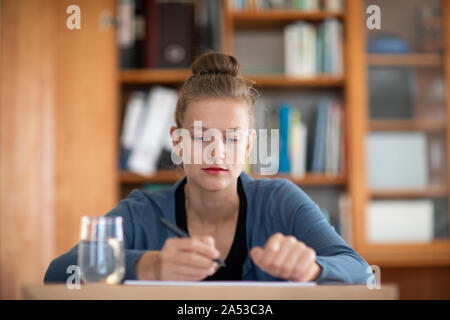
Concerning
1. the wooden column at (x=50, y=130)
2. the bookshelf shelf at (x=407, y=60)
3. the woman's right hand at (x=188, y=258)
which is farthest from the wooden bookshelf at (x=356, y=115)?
→ the woman's right hand at (x=188, y=258)

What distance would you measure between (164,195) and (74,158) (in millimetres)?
1241

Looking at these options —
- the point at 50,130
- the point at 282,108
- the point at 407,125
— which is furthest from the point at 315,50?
the point at 50,130

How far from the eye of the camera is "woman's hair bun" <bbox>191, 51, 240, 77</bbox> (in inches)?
48.0

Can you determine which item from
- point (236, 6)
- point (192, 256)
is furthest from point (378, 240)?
point (192, 256)

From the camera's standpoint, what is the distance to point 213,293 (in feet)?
2.14

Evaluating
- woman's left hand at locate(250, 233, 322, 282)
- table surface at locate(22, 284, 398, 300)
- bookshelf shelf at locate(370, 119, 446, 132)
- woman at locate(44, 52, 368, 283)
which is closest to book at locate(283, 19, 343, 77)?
bookshelf shelf at locate(370, 119, 446, 132)

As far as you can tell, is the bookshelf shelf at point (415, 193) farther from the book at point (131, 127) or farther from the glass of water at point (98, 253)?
the glass of water at point (98, 253)

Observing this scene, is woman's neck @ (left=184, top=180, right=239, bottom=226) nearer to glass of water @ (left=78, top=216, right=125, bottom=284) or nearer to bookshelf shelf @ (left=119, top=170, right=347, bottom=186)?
glass of water @ (left=78, top=216, right=125, bottom=284)

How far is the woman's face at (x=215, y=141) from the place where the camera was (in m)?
1.09

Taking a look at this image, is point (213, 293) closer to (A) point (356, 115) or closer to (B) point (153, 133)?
(B) point (153, 133)

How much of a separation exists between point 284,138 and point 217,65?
123 cm

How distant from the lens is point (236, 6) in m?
2.40

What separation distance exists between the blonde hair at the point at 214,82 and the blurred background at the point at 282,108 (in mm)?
1142

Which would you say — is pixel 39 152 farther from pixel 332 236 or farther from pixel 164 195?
pixel 332 236
